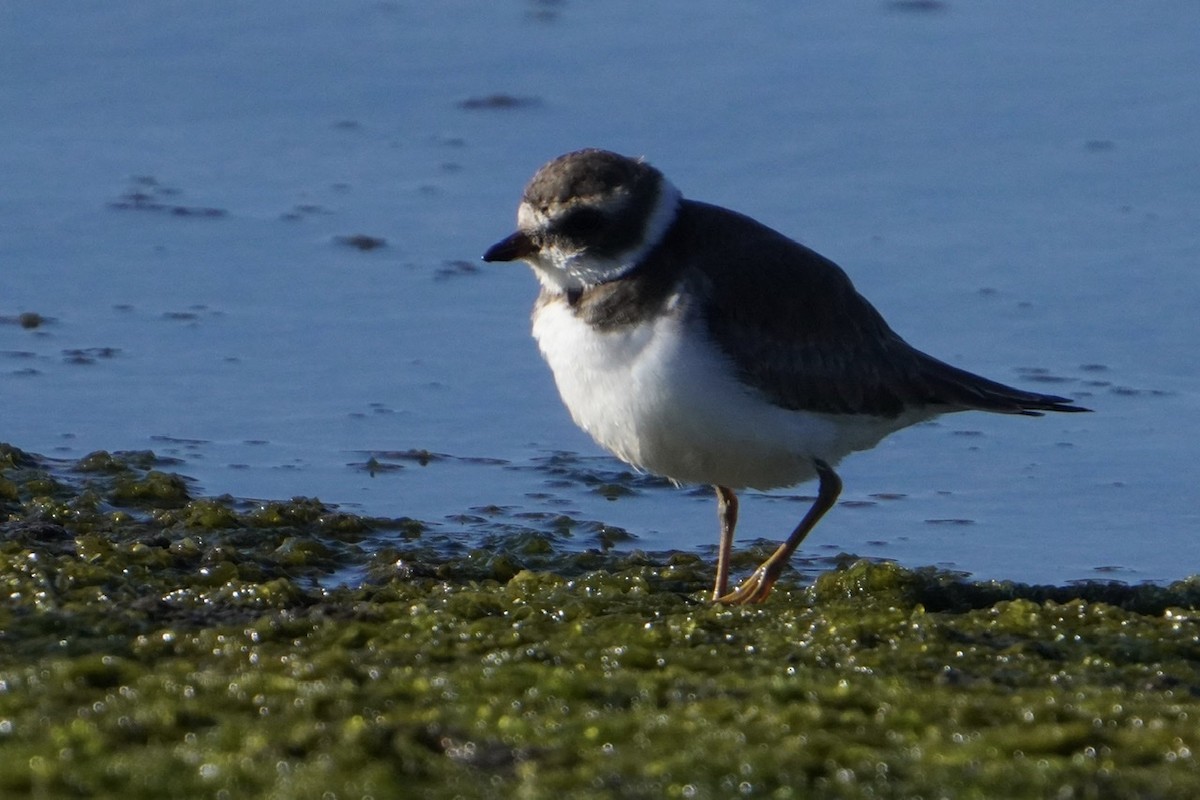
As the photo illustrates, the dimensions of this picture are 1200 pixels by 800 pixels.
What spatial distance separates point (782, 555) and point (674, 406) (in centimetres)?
70

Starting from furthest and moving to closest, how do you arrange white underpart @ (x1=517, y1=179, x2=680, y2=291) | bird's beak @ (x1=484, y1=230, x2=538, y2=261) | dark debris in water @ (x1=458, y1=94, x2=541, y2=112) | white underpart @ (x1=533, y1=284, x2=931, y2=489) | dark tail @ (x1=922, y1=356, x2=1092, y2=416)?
dark debris in water @ (x1=458, y1=94, x2=541, y2=112), dark tail @ (x1=922, y1=356, x2=1092, y2=416), bird's beak @ (x1=484, y1=230, x2=538, y2=261), white underpart @ (x1=517, y1=179, x2=680, y2=291), white underpart @ (x1=533, y1=284, x2=931, y2=489)

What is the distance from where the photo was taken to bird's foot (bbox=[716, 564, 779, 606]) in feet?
18.1

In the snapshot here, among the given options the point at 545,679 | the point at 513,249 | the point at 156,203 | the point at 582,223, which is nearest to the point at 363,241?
the point at 156,203

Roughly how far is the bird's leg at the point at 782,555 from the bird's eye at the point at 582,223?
3.09 feet

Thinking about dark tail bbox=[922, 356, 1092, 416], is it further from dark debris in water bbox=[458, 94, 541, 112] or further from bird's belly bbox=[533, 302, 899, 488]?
dark debris in water bbox=[458, 94, 541, 112]

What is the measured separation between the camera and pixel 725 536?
601 centimetres

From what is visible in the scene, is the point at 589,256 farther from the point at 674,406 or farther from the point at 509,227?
the point at 509,227

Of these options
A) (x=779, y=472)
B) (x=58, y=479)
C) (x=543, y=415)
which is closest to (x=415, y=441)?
(x=543, y=415)

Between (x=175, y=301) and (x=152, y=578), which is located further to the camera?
(x=175, y=301)

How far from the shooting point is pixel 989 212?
8969 mm

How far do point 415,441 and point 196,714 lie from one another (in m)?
4.05

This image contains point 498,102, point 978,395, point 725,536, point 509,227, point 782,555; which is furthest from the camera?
point 498,102

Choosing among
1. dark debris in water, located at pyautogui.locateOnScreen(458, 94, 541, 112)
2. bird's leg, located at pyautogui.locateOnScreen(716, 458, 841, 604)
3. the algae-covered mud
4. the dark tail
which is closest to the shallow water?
dark debris in water, located at pyautogui.locateOnScreen(458, 94, 541, 112)

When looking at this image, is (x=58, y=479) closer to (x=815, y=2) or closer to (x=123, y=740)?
(x=123, y=740)
